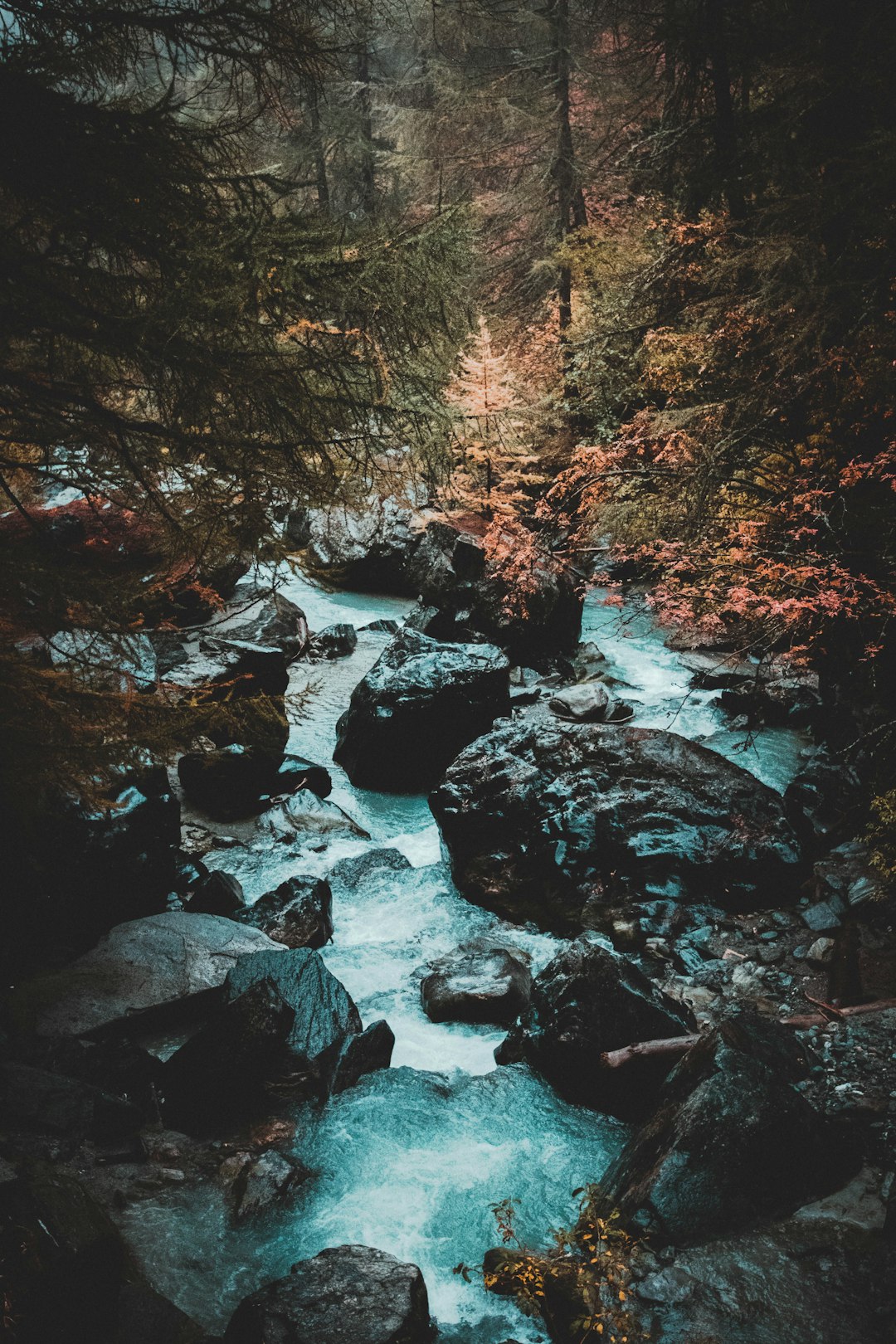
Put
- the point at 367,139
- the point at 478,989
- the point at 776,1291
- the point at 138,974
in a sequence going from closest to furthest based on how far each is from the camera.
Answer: the point at 776,1291
the point at 138,974
the point at 478,989
the point at 367,139

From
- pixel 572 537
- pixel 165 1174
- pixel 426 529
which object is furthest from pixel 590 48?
pixel 165 1174

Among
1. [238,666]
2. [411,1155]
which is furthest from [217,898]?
[238,666]

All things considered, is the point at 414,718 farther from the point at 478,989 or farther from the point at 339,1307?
the point at 339,1307

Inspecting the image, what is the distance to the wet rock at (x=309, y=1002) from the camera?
5.52 metres

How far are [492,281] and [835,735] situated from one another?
620 inches

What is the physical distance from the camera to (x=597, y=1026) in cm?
554

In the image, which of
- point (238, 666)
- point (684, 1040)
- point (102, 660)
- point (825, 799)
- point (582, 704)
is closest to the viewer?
point (684, 1040)

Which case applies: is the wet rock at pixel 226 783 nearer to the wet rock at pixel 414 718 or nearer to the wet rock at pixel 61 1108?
the wet rock at pixel 414 718

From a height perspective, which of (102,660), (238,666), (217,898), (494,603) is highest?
(102,660)

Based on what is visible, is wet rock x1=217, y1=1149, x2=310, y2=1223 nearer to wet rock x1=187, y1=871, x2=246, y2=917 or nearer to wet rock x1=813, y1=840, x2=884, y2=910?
wet rock x1=187, y1=871, x2=246, y2=917

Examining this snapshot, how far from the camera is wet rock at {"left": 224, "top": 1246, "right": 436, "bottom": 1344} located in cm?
343

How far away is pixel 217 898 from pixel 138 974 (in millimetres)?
1484

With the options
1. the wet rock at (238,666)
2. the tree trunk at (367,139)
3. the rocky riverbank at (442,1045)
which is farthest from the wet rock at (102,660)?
the tree trunk at (367,139)

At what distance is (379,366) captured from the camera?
4.75 m
